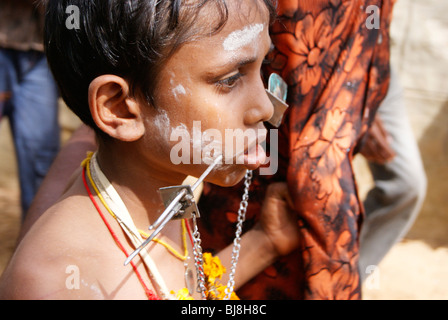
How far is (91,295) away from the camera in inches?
44.0

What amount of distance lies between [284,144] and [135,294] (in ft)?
1.85

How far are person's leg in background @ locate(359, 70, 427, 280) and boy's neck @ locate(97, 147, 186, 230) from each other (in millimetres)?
1725

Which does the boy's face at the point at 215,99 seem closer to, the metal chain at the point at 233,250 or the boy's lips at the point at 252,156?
the boy's lips at the point at 252,156

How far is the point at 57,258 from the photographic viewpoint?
3.63 ft

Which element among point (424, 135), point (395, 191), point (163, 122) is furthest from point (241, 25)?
point (424, 135)

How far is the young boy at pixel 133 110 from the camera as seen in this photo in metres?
1.12

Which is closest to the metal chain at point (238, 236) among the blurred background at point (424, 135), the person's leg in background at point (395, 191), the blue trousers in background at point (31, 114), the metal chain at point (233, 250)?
the metal chain at point (233, 250)

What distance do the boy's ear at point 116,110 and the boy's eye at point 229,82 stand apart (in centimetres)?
19

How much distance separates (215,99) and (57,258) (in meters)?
0.47

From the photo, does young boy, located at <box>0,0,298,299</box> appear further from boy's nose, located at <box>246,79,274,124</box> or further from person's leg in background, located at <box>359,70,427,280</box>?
person's leg in background, located at <box>359,70,427,280</box>

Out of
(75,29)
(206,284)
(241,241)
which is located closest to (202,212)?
(241,241)

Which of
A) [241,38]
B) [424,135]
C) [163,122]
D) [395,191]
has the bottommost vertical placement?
[424,135]

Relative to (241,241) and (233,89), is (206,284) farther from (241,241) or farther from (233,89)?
(233,89)

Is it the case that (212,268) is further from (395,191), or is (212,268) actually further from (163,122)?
(395,191)
